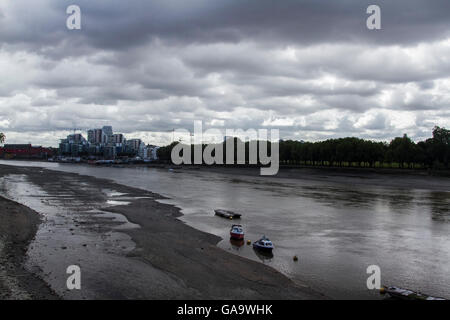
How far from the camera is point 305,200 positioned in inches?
2896

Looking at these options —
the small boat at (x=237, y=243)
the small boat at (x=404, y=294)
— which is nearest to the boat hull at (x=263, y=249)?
the small boat at (x=237, y=243)

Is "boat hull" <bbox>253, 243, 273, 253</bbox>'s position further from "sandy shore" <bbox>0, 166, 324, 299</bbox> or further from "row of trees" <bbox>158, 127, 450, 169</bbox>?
"row of trees" <bbox>158, 127, 450, 169</bbox>

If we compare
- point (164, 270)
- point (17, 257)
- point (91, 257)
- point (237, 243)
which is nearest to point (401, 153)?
point (237, 243)

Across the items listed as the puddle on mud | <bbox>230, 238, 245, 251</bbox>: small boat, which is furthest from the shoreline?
<bbox>230, 238, 245, 251</bbox>: small boat

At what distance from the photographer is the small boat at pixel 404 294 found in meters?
22.9

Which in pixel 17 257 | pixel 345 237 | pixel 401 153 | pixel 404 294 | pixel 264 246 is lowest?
pixel 345 237

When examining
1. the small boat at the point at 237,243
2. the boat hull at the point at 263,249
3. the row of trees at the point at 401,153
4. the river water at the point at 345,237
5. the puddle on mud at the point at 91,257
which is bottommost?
the river water at the point at 345,237

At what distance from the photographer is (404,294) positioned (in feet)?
76.2

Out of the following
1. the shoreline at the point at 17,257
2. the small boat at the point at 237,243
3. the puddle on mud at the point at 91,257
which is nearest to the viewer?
the shoreline at the point at 17,257

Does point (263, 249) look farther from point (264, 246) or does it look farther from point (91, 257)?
point (91, 257)

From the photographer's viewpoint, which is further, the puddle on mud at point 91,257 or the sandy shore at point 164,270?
the puddle on mud at point 91,257

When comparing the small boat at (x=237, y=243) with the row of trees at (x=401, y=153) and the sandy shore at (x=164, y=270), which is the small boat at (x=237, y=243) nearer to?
the sandy shore at (x=164, y=270)

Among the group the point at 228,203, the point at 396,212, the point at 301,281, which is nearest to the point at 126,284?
the point at 301,281

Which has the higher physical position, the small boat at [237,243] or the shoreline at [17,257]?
the shoreline at [17,257]
